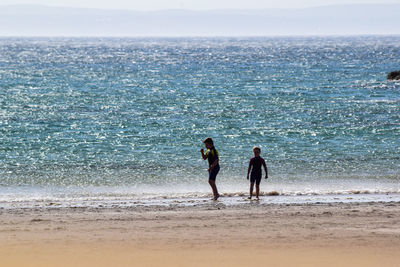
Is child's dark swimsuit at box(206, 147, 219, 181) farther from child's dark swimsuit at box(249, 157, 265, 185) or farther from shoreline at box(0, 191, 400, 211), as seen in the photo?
child's dark swimsuit at box(249, 157, 265, 185)

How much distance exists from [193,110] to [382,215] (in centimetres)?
2312

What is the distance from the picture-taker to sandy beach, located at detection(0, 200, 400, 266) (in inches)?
420

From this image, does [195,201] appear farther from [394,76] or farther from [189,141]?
[394,76]

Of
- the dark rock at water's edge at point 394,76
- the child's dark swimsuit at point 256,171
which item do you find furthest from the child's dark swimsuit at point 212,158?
the dark rock at water's edge at point 394,76

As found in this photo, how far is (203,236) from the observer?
11836 millimetres

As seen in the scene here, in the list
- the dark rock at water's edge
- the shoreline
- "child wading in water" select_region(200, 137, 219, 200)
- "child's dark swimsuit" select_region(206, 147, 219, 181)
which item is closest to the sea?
the shoreline

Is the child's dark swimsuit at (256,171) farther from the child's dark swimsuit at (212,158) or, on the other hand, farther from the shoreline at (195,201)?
the child's dark swimsuit at (212,158)

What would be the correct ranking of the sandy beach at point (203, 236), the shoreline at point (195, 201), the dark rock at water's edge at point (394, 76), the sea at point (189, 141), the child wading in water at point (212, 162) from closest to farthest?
the sandy beach at point (203, 236) < the shoreline at point (195, 201) < the child wading in water at point (212, 162) < the sea at point (189, 141) < the dark rock at water's edge at point (394, 76)

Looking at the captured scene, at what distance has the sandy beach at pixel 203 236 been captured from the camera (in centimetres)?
1068

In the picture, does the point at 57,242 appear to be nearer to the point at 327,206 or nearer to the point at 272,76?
the point at 327,206

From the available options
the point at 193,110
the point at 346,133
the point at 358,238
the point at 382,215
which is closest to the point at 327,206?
the point at 382,215

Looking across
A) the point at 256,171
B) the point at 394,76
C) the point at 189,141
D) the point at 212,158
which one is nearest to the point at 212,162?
the point at 212,158

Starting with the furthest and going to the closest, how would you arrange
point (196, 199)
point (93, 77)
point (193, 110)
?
point (93, 77) → point (193, 110) → point (196, 199)

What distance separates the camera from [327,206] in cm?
1467
